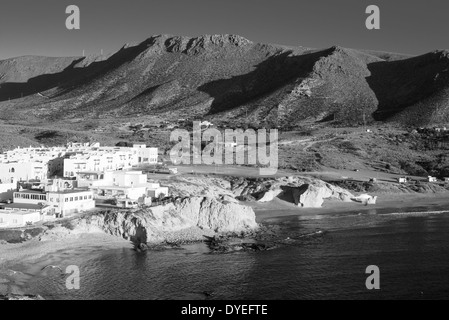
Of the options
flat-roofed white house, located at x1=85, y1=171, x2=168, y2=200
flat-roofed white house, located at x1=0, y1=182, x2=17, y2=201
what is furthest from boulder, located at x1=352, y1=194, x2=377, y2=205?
flat-roofed white house, located at x1=0, y1=182, x2=17, y2=201

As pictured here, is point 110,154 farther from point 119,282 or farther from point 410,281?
point 410,281

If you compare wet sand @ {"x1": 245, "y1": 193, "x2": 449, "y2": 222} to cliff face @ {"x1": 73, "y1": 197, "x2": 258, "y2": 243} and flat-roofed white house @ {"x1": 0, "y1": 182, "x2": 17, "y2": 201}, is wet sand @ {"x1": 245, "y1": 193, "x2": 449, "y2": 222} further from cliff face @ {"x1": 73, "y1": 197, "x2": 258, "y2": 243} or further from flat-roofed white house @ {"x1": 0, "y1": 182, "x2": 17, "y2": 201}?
flat-roofed white house @ {"x1": 0, "y1": 182, "x2": 17, "y2": 201}

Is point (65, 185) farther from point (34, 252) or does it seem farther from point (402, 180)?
point (402, 180)

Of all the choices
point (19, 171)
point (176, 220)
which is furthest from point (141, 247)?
point (19, 171)

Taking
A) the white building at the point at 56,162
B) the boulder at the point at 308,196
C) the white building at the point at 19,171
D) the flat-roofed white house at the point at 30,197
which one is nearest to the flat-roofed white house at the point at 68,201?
the flat-roofed white house at the point at 30,197
